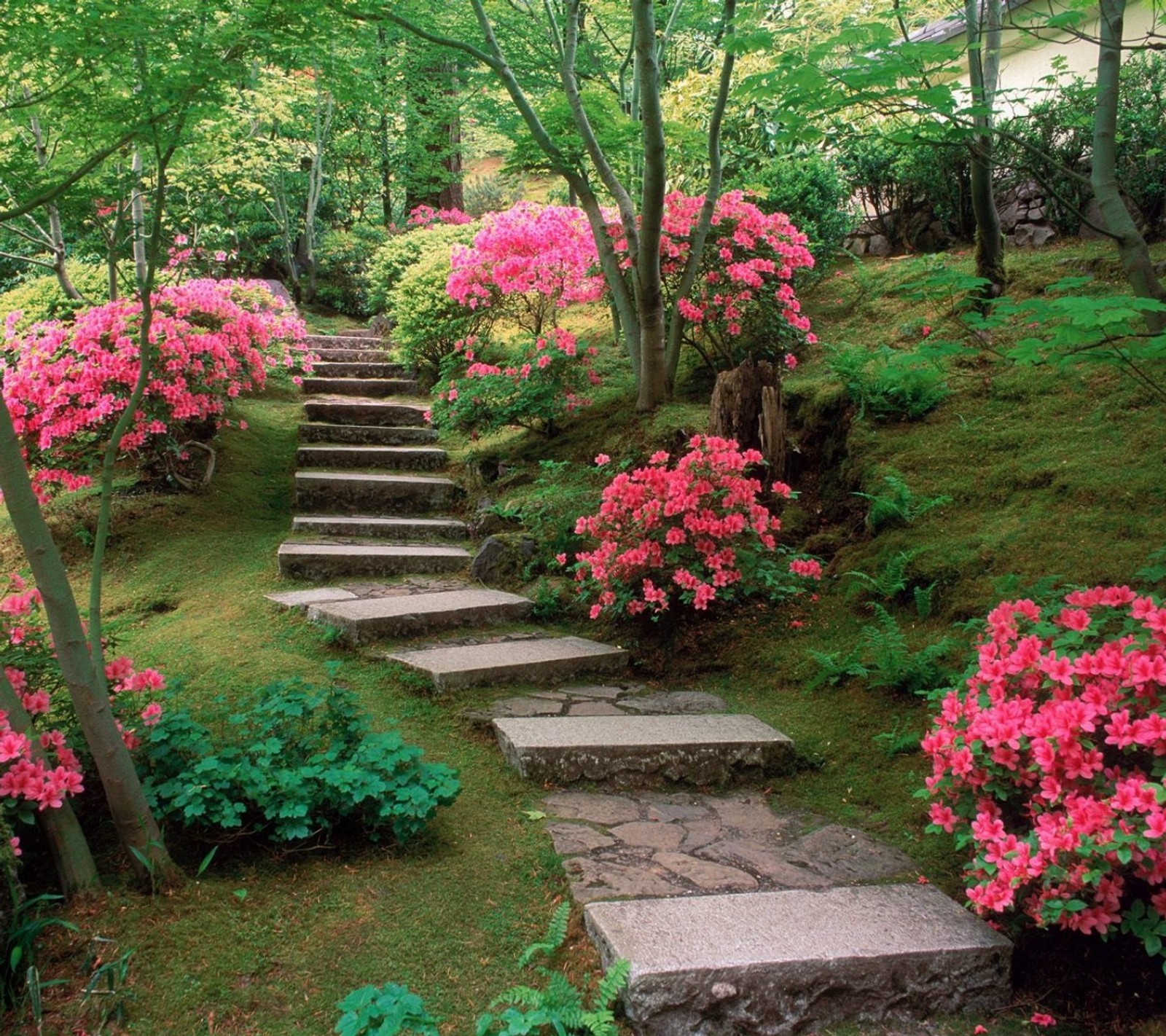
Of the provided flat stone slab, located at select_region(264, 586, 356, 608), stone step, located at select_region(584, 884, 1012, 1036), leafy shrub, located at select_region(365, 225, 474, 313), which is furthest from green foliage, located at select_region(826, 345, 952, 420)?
leafy shrub, located at select_region(365, 225, 474, 313)

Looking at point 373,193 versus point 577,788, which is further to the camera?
point 373,193

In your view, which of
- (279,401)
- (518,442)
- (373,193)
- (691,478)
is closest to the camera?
(691,478)

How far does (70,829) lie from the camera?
7.77ft

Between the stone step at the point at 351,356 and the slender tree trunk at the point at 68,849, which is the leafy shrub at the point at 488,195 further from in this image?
the slender tree trunk at the point at 68,849

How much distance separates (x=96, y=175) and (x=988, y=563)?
4660 millimetres

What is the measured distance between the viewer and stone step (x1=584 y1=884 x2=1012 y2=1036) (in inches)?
84.6

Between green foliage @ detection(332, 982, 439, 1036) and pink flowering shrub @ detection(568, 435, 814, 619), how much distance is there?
2770 mm

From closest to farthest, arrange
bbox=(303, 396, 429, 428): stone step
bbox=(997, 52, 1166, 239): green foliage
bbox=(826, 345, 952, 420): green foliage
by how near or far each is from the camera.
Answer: bbox=(826, 345, 952, 420): green foliage < bbox=(997, 52, 1166, 239): green foliage < bbox=(303, 396, 429, 428): stone step

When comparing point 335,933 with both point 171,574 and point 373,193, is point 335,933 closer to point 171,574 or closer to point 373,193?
point 171,574

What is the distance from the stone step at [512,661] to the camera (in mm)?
4219

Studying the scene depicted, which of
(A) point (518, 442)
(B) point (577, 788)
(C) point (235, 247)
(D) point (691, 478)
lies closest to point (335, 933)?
(B) point (577, 788)

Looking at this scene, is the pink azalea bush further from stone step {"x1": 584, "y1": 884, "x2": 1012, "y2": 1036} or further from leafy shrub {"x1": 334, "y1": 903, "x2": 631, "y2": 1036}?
stone step {"x1": 584, "y1": 884, "x2": 1012, "y2": 1036}

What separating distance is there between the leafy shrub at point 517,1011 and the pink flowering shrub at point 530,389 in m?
5.39

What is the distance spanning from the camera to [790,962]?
2215 millimetres
